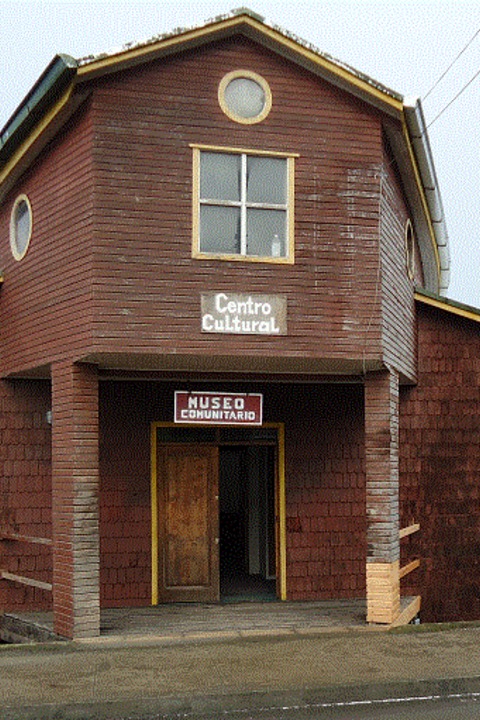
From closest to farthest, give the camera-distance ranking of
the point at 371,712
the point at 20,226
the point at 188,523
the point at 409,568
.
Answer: the point at 371,712
the point at 20,226
the point at 409,568
the point at 188,523

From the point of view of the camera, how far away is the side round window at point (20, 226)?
13.5 metres

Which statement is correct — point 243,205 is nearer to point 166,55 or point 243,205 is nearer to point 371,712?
point 166,55

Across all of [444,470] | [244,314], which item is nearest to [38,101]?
[244,314]

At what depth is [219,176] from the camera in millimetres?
12047

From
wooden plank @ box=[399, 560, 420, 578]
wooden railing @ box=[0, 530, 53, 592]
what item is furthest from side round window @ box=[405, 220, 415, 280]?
wooden railing @ box=[0, 530, 53, 592]

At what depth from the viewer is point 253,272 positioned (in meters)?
12.0

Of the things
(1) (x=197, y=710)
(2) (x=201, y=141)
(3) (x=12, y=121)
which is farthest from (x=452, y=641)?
(3) (x=12, y=121)

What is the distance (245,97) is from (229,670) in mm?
6805

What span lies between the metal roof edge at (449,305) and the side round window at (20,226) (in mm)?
5842

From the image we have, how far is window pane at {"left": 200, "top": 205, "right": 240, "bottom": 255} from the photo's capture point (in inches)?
473

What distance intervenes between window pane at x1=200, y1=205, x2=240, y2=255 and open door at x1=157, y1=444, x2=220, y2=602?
12.5ft

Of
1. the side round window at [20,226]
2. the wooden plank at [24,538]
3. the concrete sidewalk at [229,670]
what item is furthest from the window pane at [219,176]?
the concrete sidewalk at [229,670]

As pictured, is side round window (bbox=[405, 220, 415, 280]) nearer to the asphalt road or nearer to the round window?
the round window

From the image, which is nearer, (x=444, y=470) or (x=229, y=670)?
(x=229, y=670)
